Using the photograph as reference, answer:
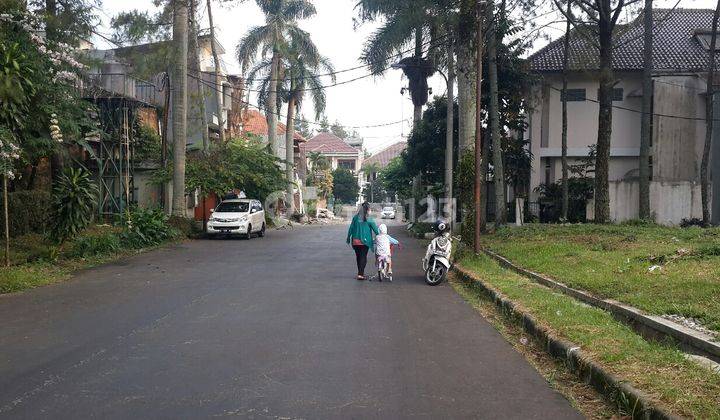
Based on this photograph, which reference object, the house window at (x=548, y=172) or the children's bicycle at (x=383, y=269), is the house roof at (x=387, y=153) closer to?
the house window at (x=548, y=172)

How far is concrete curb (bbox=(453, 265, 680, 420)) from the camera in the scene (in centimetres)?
505

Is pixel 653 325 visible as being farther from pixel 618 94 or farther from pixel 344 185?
pixel 344 185

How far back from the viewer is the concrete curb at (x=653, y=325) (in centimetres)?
677

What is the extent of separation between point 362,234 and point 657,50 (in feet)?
79.4

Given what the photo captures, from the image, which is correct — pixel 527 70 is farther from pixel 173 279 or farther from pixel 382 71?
pixel 173 279

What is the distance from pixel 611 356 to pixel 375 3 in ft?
80.3

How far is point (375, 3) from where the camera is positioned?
28.5m

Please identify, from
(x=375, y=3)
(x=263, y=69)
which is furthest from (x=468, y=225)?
(x=263, y=69)

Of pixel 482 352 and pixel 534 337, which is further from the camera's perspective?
pixel 534 337

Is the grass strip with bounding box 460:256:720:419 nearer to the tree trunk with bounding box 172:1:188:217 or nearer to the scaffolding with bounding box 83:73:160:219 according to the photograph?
the tree trunk with bounding box 172:1:188:217

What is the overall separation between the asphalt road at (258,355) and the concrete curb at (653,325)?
175 centimetres

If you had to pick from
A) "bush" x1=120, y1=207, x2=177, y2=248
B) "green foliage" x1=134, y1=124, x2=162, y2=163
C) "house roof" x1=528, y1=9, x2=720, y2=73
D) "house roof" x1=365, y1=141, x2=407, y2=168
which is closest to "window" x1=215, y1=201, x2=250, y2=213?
"bush" x1=120, y1=207, x2=177, y2=248

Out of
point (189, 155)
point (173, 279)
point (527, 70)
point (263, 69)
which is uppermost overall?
point (263, 69)

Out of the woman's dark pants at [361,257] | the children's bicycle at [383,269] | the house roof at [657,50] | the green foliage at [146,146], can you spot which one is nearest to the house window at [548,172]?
the house roof at [657,50]
